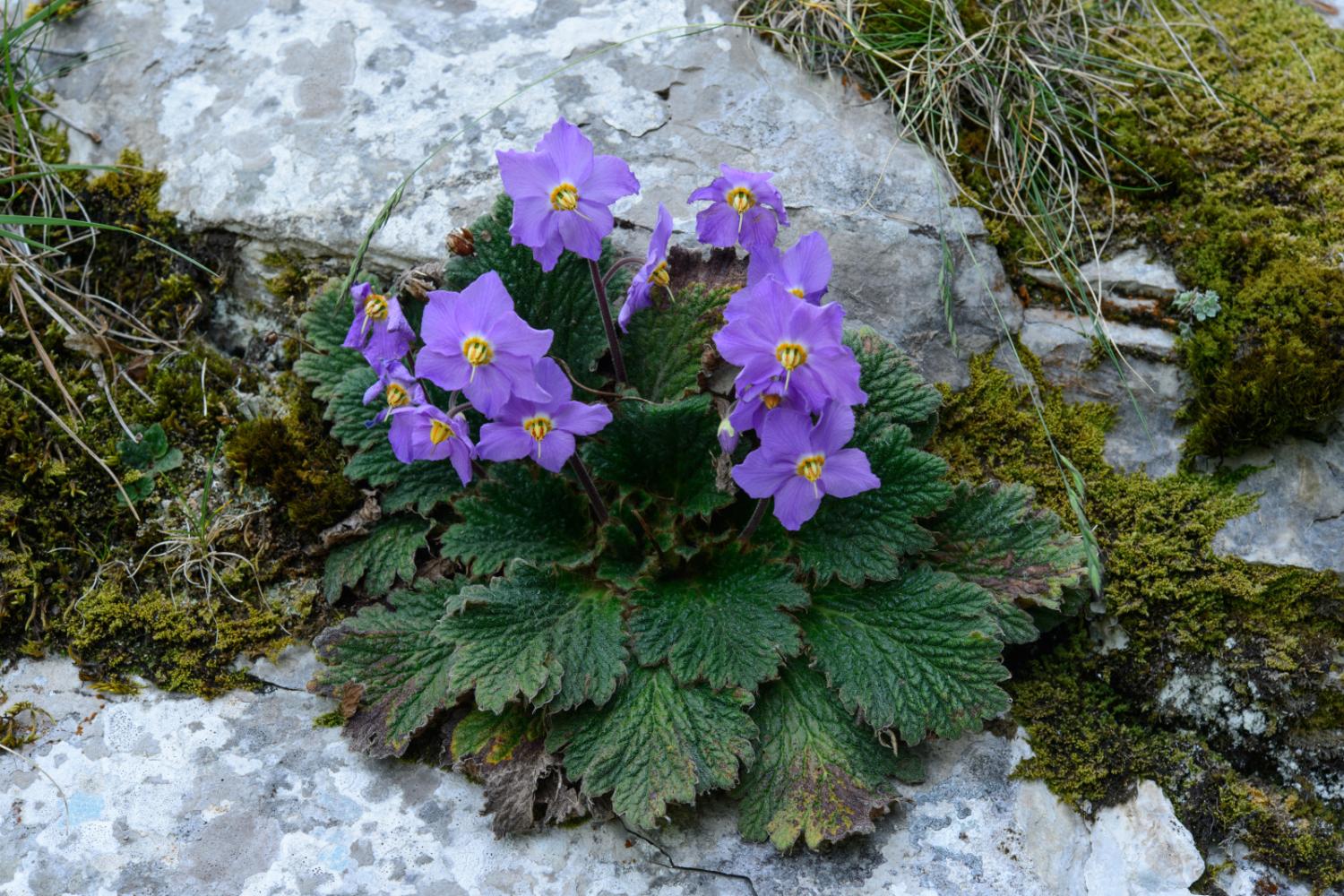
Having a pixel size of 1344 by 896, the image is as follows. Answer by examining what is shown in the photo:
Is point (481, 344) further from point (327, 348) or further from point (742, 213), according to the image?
point (327, 348)

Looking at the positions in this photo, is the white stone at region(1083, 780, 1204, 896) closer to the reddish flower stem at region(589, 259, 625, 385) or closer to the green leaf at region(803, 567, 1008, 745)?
the green leaf at region(803, 567, 1008, 745)

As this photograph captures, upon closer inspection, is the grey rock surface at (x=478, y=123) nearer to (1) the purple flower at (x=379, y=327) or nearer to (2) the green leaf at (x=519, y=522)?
(1) the purple flower at (x=379, y=327)

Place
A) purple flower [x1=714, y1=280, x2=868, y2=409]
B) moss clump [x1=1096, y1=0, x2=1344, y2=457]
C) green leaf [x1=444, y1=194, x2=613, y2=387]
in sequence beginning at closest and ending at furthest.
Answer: purple flower [x1=714, y1=280, x2=868, y2=409]
green leaf [x1=444, y1=194, x2=613, y2=387]
moss clump [x1=1096, y1=0, x2=1344, y2=457]

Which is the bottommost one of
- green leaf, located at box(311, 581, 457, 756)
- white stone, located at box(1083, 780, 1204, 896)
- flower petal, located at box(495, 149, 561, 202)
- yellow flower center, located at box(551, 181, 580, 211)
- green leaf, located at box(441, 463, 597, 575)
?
white stone, located at box(1083, 780, 1204, 896)

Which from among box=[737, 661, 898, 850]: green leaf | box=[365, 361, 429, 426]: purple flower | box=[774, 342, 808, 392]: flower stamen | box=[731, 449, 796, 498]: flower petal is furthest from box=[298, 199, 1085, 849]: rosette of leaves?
box=[774, 342, 808, 392]: flower stamen

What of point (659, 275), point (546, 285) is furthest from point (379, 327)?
point (659, 275)

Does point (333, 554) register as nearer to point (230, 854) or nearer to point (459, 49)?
point (230, 854)
